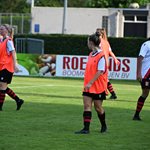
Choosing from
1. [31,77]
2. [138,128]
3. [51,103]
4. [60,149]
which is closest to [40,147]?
[60,149]

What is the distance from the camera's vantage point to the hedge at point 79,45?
37594 mm

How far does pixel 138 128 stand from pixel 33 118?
7.69ft

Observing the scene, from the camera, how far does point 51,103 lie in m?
17.6

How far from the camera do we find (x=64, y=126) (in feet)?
42.2

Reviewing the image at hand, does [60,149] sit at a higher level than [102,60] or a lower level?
lower

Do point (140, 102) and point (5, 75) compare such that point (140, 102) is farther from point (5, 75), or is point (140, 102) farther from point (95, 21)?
point (95, 21)

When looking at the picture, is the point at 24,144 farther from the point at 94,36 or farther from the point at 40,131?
the point at 94,36

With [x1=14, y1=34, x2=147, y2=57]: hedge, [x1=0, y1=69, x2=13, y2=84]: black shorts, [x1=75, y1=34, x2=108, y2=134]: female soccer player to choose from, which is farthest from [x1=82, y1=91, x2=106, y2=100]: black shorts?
[x1=14, y1=34, x2=147, y2=57]: hedge

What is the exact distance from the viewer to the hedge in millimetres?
37594

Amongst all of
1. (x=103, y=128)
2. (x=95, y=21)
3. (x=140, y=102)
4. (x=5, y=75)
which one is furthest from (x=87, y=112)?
(x=95, y=21)

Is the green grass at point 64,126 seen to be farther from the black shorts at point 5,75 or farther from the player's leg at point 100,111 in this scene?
the black shorts at point 5,75

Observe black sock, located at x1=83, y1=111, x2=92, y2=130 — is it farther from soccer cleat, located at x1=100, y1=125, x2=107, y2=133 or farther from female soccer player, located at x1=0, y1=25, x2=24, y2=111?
female soccer player, located at x1=0, y1=25, x2=24, y2=111

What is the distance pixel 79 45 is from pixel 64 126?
25524mm

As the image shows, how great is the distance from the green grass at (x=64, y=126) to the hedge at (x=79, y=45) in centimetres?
1745
